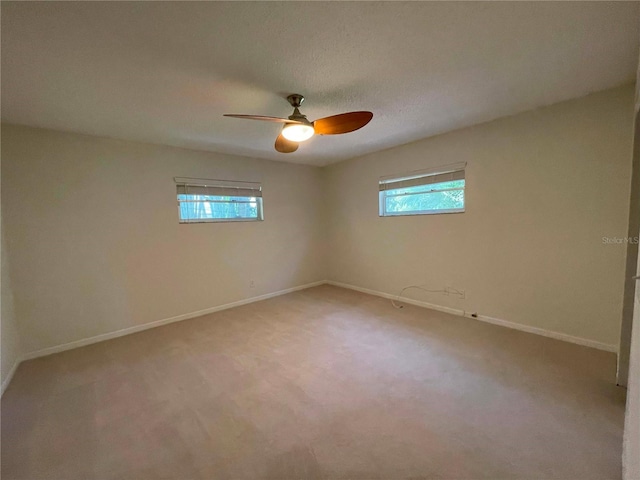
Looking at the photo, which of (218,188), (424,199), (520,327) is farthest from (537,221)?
(218,188)

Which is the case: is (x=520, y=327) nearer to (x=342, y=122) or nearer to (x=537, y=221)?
(x=537, y=221)

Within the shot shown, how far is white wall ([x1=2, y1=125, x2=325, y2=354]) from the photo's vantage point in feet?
8.59

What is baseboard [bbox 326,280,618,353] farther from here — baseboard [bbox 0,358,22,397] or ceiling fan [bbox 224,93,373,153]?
baseboard [bbox 0,358,22,397]

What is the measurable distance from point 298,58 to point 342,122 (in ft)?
1.74

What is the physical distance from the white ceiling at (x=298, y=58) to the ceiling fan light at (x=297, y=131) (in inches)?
11.4

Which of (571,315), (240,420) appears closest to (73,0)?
(240,420)

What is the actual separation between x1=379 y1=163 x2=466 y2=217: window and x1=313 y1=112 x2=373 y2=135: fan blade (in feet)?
6.11

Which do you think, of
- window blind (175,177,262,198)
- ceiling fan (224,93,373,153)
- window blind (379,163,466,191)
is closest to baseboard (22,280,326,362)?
window blind (175,177,262,198)

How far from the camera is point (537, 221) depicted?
2695mm

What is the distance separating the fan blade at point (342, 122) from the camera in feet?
6.31

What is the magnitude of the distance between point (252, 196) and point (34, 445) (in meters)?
3.34

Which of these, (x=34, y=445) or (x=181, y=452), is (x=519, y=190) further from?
(x=34, y=445)

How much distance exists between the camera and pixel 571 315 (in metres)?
2.56

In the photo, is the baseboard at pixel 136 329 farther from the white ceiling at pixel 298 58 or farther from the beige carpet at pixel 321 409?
the white ceiling at pixel 298 58
